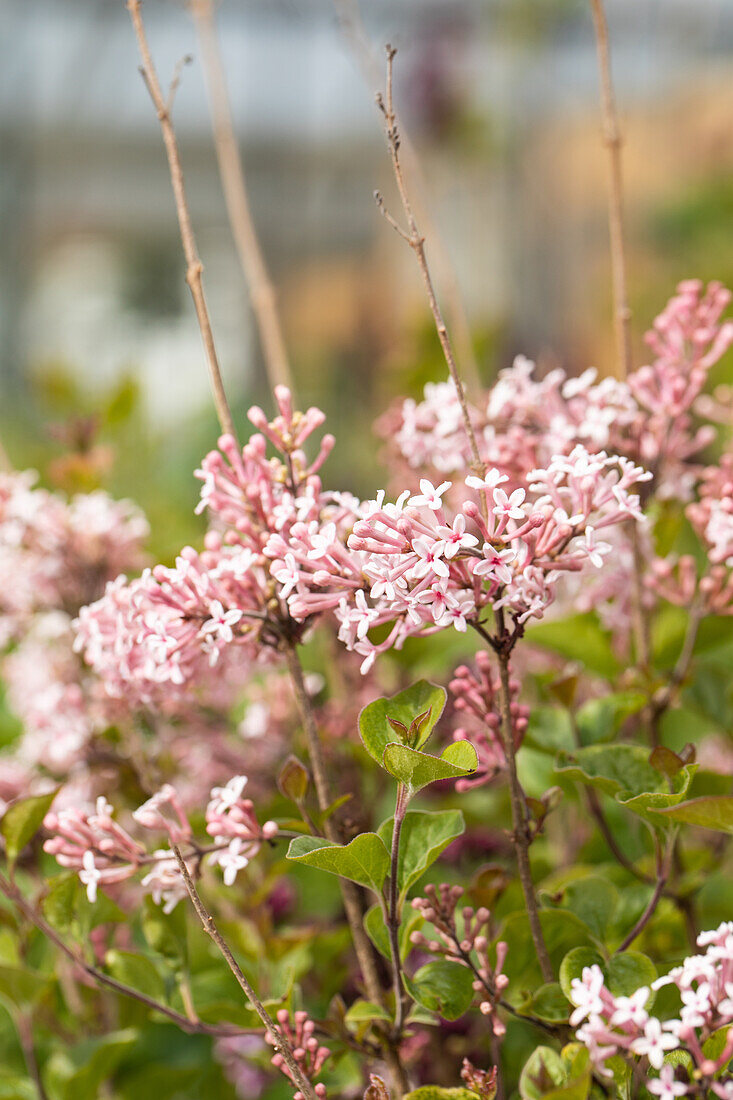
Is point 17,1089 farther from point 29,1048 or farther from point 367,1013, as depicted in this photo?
point 367,1013

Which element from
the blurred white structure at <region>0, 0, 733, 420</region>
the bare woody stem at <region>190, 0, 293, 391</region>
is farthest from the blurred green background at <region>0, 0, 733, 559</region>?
the bare woody stem at <region>190, 0, 293, 391</region>

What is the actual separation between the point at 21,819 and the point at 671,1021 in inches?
10.7

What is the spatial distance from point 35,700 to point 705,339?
0.39 m

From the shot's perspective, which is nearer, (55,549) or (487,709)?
(487,709)

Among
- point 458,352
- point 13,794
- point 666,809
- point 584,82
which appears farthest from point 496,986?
point 584,82

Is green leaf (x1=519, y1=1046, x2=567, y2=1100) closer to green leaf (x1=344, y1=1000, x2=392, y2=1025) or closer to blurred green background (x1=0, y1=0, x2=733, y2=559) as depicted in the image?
green leaf (x1=344, y1=1000, x2=392, y2=1025)

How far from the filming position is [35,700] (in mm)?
573

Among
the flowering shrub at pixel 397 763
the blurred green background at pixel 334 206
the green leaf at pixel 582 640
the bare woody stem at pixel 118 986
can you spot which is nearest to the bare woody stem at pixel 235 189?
the flowering shrub at pixel 397 763

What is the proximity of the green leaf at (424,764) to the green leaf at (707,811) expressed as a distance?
63 millimetres

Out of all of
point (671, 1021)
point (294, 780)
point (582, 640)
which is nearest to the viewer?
point (671, 1021)

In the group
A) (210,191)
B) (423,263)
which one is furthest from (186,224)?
(210,191)

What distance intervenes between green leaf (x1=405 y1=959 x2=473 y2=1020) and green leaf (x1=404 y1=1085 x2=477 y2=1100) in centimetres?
2

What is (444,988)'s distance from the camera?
0.36m

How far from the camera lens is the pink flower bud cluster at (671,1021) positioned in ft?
0.93
